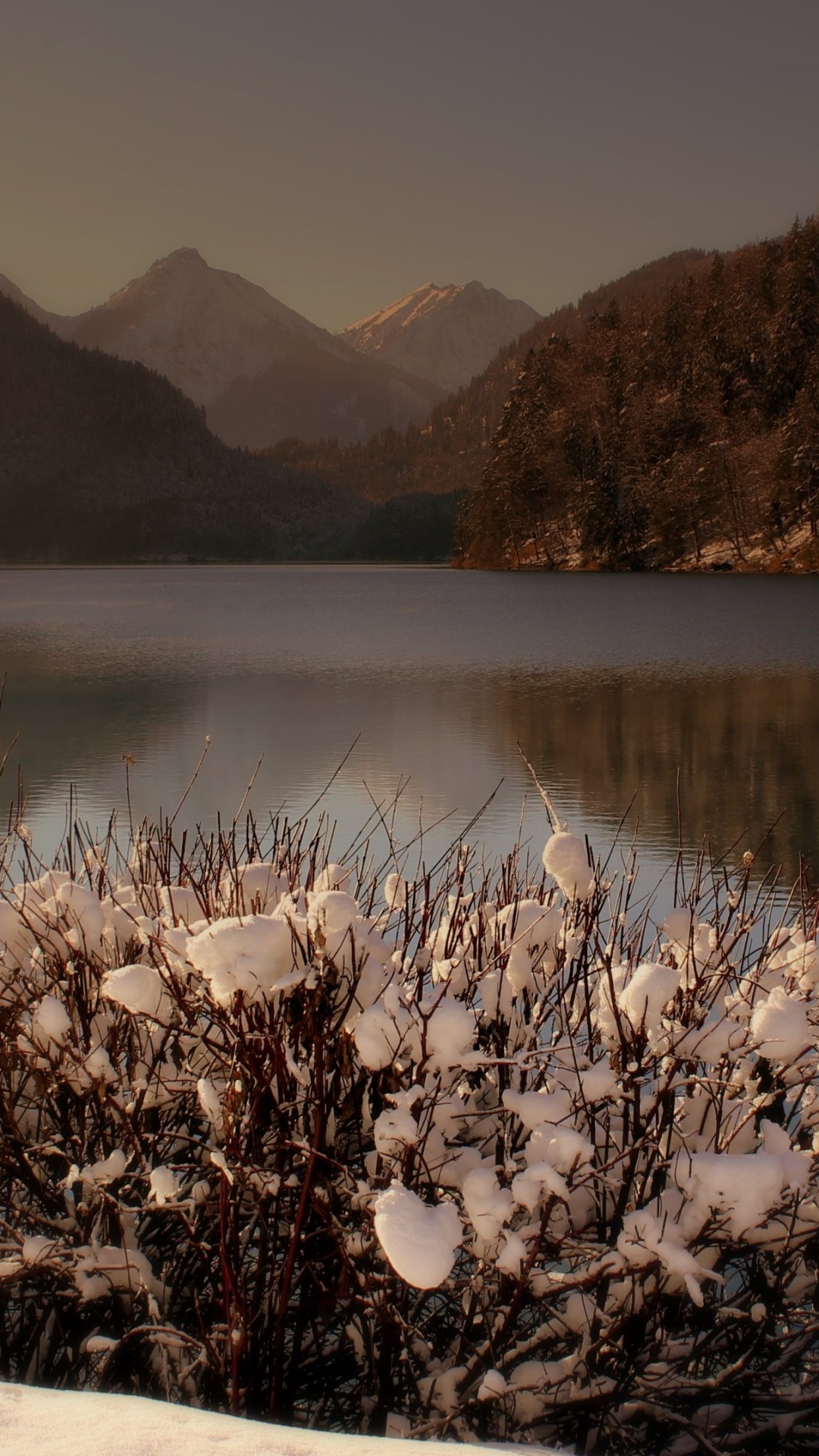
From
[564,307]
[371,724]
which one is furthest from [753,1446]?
[564,307]

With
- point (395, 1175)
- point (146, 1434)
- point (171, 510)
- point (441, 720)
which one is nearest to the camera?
point (146, 1434)

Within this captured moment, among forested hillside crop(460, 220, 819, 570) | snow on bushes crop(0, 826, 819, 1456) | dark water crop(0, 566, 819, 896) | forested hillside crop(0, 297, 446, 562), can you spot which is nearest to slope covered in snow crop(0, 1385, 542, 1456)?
snow on bushes crop(0, 826, 819, 1456)

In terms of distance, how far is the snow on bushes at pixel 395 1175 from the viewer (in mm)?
2232

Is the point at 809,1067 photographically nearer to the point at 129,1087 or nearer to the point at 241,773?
the point at 129,1087

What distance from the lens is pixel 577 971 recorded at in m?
3.18

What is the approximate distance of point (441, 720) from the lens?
15688 millimetres

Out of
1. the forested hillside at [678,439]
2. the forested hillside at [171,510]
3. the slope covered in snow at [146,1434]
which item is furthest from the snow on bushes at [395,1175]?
the forested hillside at [171,510]

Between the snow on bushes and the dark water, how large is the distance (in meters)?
1.28

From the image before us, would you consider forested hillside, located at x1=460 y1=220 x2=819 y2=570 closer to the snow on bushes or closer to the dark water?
the dark water

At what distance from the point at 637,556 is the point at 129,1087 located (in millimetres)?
85468

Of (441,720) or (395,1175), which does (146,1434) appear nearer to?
(395,1175)

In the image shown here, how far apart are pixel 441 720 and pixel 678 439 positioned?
7816 centimetres

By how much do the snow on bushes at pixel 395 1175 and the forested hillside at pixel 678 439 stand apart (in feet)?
234

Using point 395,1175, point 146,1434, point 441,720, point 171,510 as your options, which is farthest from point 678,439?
point 171,510
